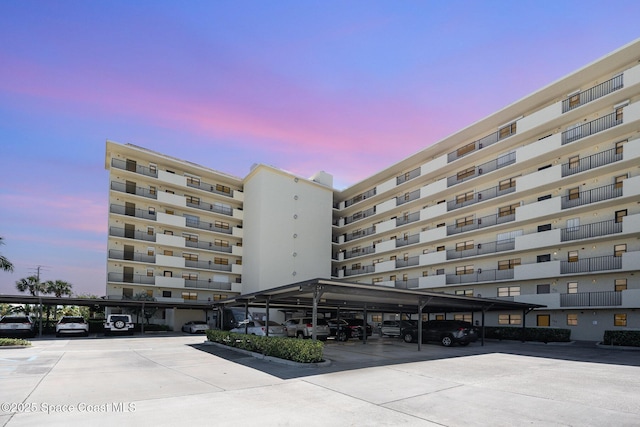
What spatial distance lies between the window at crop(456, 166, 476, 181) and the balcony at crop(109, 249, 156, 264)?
108ft

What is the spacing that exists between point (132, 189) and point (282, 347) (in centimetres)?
3446

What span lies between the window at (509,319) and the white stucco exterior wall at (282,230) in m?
21.5

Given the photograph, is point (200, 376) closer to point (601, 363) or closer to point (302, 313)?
point (601, 363)

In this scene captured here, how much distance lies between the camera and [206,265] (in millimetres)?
46812

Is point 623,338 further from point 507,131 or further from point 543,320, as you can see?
point 507,131

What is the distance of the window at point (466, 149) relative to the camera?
38128 mm

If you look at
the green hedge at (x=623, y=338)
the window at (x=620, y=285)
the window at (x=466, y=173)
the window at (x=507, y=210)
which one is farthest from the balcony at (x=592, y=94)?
the green hedge at (x=623, y=338)

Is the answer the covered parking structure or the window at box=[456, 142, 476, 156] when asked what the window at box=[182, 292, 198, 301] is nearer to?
the covered parking structure

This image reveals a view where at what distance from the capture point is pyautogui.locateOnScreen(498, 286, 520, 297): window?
106 feet

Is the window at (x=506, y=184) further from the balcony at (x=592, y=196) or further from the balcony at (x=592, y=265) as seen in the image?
the balcony at (x=592, y=265)

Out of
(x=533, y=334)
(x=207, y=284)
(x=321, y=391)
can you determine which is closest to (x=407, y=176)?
(x=533, y=334)

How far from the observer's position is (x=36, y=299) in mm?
30453

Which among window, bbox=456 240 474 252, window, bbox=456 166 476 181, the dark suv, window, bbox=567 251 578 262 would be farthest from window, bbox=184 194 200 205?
window, bbox=567 251 578 262

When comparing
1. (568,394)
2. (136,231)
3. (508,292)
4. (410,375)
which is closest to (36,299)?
(136,231)
